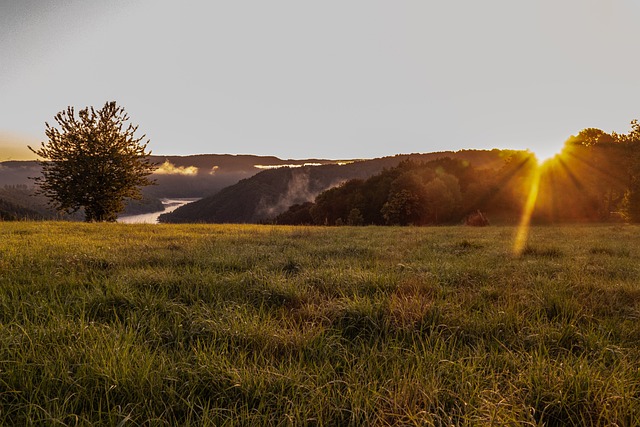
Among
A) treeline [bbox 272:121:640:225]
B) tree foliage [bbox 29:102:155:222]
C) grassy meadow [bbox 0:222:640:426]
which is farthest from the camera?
treeline [bbox 272:121:640:225]

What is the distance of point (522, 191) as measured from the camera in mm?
71500

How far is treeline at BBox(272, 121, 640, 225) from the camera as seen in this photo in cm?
4928

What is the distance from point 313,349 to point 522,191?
82003mm

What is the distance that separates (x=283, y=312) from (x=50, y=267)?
4590 mm

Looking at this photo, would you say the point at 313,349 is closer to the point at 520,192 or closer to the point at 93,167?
the point at 93,167

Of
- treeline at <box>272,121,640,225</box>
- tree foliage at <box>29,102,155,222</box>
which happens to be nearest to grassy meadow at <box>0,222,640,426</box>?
tree foliage at <box>29,102,155,222</box>

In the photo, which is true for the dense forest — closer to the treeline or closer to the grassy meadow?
the treeline

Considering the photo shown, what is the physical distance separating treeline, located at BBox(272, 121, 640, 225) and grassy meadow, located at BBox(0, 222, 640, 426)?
47647 mm

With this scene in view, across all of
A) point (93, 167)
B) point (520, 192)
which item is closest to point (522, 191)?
point (520, 192)

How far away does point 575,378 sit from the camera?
231 centimetres

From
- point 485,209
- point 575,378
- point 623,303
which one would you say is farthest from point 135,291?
point 485,209

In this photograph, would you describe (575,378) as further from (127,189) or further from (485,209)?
(485,209)

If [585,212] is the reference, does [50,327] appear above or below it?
above

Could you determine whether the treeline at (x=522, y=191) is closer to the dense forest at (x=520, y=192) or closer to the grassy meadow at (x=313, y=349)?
the dense forest at (x=520, y=192)
